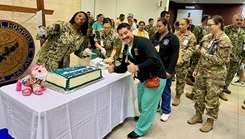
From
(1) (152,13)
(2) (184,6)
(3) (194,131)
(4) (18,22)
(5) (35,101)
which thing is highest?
(2) (184,6)

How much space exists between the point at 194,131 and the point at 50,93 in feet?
5.82

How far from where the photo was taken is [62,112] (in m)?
1.25

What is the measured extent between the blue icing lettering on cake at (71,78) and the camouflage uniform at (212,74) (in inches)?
51.3

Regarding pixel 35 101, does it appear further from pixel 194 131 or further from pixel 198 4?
pixel 198 4

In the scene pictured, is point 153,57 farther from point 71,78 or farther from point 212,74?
point 212,74

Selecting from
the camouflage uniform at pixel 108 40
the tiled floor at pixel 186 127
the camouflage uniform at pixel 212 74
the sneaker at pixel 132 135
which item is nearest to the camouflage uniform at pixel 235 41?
the tiled floor at pixel 186 127

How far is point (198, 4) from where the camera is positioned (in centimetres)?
1063

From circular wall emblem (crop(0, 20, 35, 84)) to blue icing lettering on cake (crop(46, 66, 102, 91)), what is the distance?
3.74 ft

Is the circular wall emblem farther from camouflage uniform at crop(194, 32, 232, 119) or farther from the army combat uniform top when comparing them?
the army combat uniform top

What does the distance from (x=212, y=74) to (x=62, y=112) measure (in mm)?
1660

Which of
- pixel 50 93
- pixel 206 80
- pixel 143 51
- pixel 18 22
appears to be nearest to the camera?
pixel 50 93

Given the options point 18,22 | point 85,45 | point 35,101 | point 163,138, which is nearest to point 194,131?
point 163,138

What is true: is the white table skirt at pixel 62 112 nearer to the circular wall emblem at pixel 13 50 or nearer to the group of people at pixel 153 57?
the group of people at pixel 153 57

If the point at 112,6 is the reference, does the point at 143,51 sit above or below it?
below
